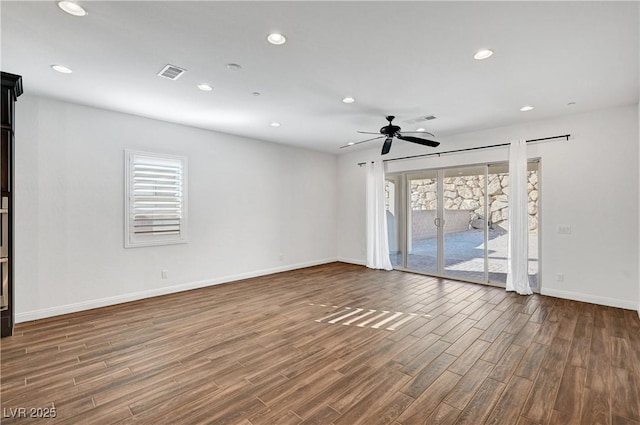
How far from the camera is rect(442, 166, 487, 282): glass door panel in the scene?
5.53 m

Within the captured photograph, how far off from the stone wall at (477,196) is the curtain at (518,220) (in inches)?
7.9

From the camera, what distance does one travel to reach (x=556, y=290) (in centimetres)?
462

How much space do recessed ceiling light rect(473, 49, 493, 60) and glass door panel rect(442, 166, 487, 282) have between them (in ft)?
10.3

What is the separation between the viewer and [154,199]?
4.65 meters

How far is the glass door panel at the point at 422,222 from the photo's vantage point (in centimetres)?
615

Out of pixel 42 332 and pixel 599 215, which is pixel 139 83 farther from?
pixel 599 215

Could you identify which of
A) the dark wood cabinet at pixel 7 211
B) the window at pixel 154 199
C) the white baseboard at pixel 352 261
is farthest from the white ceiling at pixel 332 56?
the white baseboard at pixel 352 261

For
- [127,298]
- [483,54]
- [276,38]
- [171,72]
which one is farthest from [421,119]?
[127,298]

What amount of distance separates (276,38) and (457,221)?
15.8 ft

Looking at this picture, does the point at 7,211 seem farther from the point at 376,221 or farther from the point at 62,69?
the point at 376,221

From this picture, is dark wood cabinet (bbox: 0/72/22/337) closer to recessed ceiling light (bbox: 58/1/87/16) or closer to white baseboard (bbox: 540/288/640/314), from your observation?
recessed ceiling light (bbox: 58/1/87/16)

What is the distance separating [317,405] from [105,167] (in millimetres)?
4200

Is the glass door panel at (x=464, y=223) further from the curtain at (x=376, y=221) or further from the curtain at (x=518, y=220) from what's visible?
the curtain at (x=376, y=221)

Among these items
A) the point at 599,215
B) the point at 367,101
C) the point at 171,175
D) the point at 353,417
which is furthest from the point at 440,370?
the point at 171,175
